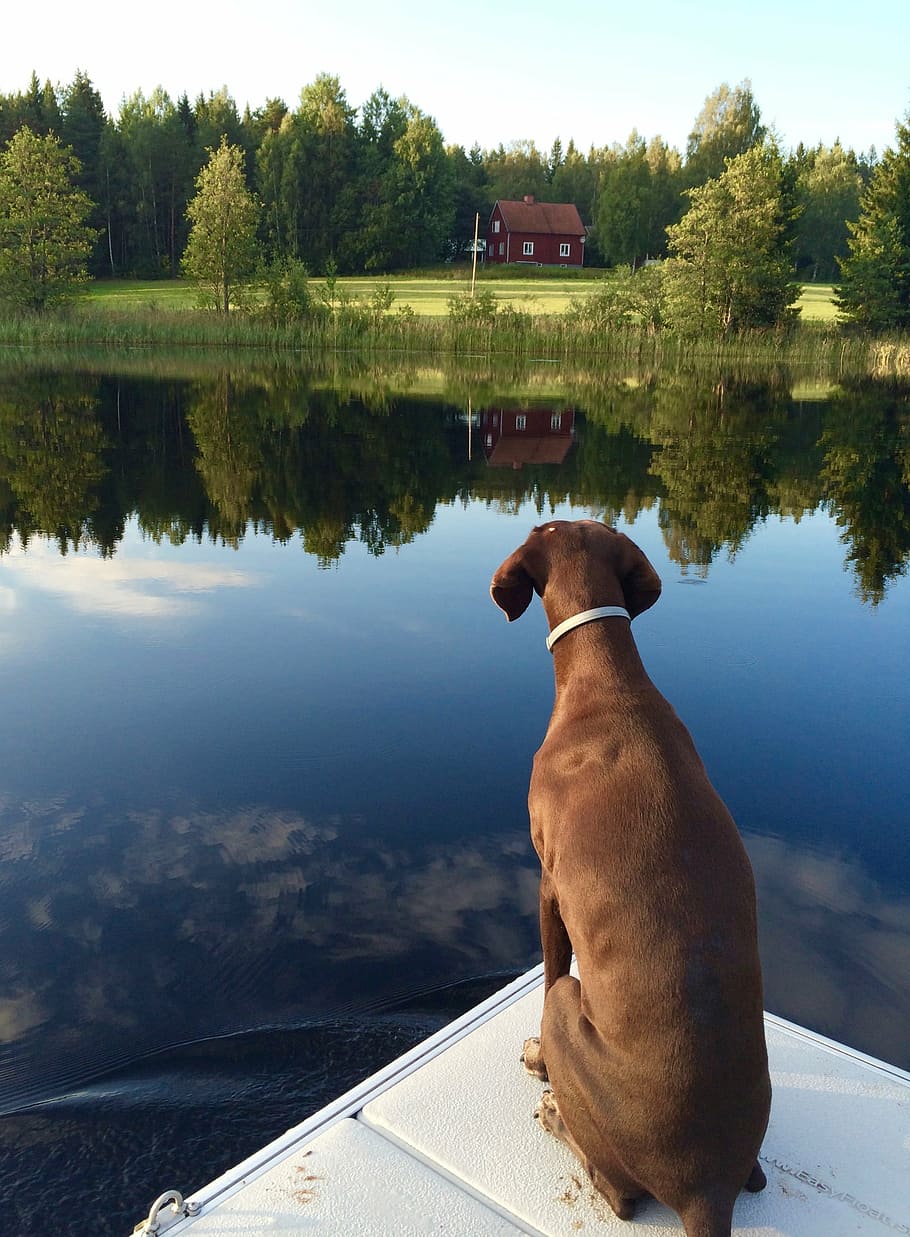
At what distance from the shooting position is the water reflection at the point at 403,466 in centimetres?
1229

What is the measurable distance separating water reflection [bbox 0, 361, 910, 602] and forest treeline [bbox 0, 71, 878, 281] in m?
54.3

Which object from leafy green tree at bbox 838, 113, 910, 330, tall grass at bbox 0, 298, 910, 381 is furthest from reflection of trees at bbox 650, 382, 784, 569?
leafy green tree at bbox 838, 113, 910, 330

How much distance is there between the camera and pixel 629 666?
282 centimetres

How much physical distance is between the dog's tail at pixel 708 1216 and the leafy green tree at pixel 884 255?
5249 cm

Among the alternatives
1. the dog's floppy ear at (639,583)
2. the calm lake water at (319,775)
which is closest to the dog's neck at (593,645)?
the dog's floppy ear at (639,583)

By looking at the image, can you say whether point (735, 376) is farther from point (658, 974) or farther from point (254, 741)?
point (658, 974)

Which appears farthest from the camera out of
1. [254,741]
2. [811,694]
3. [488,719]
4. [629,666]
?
[811,694]

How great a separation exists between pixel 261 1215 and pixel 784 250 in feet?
176

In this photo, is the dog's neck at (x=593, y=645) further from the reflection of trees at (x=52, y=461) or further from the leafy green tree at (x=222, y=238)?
the leafy green tree at (x=222, y=238)

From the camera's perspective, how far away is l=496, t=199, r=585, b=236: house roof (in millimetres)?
85000

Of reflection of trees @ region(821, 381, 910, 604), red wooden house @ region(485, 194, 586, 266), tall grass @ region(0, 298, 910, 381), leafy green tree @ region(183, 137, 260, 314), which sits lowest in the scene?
reflection of trees @ region(821, 381, 910, 604)

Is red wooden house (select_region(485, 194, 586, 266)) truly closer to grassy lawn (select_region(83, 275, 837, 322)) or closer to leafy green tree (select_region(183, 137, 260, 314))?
grassy lawn (select_region(83, 275, 837, 322))

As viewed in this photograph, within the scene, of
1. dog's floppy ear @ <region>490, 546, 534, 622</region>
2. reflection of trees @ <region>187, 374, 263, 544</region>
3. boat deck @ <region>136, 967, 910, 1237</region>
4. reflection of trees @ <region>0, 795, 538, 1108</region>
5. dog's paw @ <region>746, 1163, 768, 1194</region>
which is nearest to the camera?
boat deck @ <region>136, 967, 910, 1237</region>

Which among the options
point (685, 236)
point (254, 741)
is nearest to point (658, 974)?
point (254, 741)
